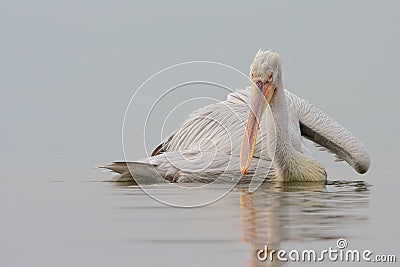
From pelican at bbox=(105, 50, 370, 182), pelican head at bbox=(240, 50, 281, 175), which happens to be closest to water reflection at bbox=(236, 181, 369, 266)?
pelican at bbox=(105, 50, 370, 182)

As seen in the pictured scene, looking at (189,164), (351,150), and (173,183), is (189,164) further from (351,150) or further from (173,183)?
(351,150)

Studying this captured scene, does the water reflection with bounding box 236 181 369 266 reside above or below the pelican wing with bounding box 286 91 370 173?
below

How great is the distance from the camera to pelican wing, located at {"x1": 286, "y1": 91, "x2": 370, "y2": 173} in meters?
12.7

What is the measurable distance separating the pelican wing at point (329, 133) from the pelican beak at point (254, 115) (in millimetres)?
1652

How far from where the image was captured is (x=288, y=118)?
11.4 metres

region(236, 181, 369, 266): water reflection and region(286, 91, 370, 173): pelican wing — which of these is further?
region(286, 91, 370, 173): pelican wing

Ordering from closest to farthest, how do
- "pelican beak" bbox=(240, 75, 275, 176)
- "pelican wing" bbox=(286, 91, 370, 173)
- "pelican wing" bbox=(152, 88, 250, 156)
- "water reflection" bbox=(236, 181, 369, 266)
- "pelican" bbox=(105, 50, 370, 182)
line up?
"water reflection" bbox=(236, 181, 369, 266) < "pelican beak" bbox=(240, 75, 275, 176) < "pelican" bbox=(105, 50, 370, 182) < "pelican wing" bbox=(152, 88, 250, 156) < "pelican wing" bbox=(286, 91, 370, 173)

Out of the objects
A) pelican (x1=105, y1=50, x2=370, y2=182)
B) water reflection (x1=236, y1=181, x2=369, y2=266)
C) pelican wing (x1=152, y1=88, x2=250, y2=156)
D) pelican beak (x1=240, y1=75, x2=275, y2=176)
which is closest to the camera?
water reflection (x1=236, y1=181, x2=369, y2=266)

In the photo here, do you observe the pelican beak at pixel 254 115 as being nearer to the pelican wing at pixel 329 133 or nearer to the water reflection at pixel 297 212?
the water reflection at pixel 297 212

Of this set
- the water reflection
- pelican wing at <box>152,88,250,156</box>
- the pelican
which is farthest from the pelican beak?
pelican wing at <box>152,88,250,156</box>

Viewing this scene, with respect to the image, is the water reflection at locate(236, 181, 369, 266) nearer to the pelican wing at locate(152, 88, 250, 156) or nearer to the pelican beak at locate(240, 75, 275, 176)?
A: the pelican beak at locate(240, 75, 275, 176)

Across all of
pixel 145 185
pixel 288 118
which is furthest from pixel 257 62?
pixel 145 185

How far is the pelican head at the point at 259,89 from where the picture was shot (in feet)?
34.6

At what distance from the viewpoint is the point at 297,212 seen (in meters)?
8.66
